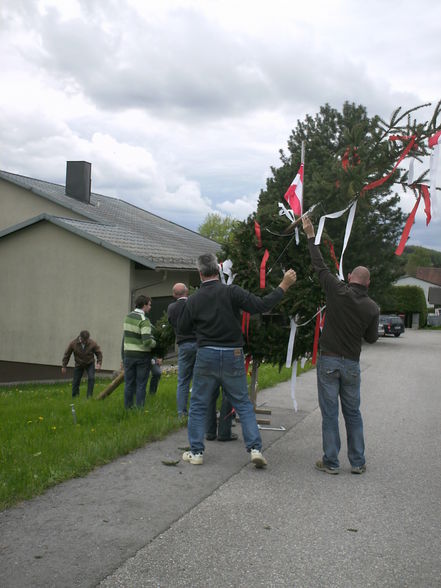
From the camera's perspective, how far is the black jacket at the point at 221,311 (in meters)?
5.92

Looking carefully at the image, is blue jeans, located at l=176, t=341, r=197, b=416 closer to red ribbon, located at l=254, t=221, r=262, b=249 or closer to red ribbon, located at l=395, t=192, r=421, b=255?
red ribbon, located at l=254, t=221, r=262, b=249

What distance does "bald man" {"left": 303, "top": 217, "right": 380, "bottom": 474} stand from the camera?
5.95 metres

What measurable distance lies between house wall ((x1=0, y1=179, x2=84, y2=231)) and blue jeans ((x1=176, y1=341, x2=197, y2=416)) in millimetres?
17486

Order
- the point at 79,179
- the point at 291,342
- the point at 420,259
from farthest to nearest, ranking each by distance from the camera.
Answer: the point at 420,259 < the point at 79,179 < the point at 291,342

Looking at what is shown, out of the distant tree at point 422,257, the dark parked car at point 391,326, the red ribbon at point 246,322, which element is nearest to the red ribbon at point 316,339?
the red ribbon at point 246,322

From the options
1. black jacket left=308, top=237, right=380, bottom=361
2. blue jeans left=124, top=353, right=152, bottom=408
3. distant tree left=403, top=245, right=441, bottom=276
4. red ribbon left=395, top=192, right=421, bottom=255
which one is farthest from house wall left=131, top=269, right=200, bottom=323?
distant tree left=403, top=245, right=441, bottom=276

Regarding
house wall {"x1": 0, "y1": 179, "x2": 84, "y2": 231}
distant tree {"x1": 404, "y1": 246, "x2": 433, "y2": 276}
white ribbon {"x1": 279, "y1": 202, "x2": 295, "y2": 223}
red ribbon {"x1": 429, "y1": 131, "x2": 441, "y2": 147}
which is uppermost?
distant tree {"x1": 404, "y1": 246, "x2": 433, "y2": 276}

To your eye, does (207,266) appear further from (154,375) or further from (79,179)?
(79,179)

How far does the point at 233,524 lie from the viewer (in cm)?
443

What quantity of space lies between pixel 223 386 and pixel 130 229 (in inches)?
704

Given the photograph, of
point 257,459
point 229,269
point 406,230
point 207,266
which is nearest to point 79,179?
point 229,269

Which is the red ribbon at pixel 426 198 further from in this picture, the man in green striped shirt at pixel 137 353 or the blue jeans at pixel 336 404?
the man in green striped shirt at pixel 137 353

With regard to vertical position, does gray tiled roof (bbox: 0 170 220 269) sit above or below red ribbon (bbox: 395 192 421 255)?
above

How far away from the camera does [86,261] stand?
18766mm
